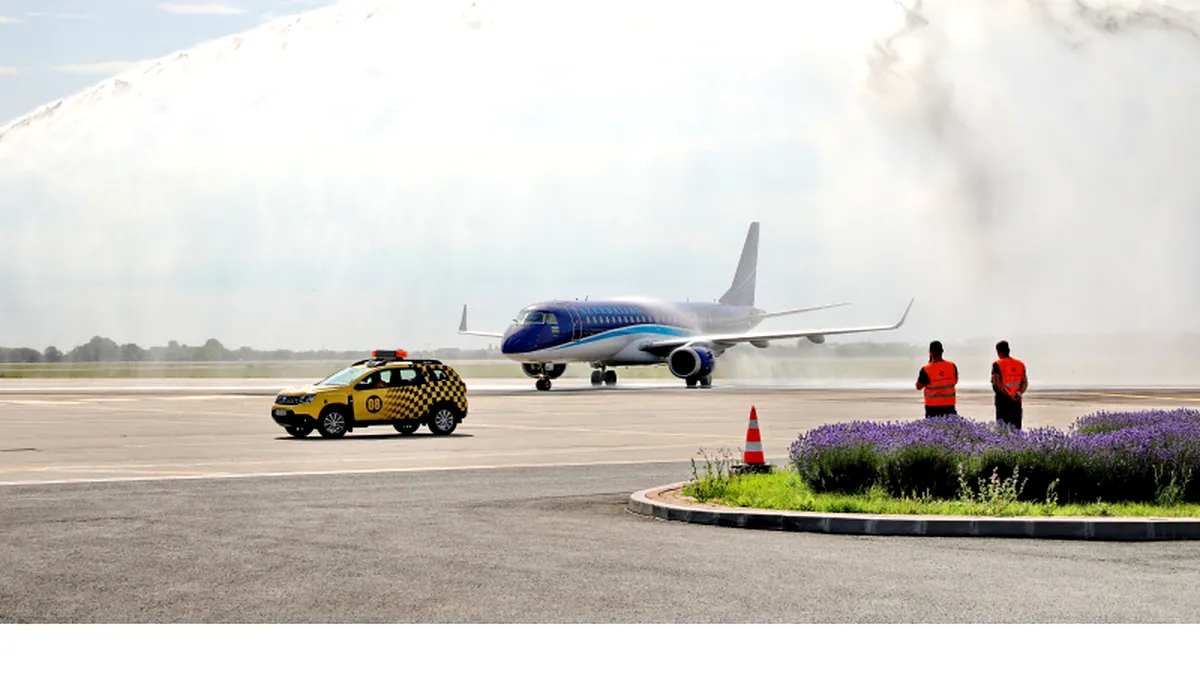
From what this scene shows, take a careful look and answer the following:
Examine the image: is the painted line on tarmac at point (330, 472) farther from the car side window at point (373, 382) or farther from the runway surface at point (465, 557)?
the car side window at point (373, 382)

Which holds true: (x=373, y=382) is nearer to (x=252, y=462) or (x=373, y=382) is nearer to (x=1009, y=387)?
(x=252, y=462)

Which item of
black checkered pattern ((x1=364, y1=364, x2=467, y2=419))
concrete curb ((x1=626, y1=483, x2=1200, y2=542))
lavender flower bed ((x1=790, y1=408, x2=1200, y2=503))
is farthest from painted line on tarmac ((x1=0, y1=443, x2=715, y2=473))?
concrete curb ((x1=626, y1=483, x2=1200, y2=542))

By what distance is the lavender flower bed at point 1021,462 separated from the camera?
1659cm

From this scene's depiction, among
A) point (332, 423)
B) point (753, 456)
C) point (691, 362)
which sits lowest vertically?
point (753, 456)

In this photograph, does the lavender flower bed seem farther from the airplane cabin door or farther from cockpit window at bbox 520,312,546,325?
the airplane cabin door

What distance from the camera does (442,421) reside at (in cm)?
3278

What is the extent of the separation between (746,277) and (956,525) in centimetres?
7329

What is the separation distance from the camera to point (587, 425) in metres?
35.8

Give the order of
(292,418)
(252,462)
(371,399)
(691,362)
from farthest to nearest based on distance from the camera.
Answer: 1. (691,362)
2. (371,399)
3. (292,418)
4. (252,462)

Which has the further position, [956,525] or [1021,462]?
[1021,462]

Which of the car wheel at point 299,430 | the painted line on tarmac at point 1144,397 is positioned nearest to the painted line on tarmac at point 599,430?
the car wheel at point 299,430

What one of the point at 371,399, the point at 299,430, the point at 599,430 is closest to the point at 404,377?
the point at 371,399

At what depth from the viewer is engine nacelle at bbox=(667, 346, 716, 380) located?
→ 220 feet

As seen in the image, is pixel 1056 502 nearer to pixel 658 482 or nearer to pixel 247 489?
pixel 658 482
